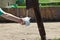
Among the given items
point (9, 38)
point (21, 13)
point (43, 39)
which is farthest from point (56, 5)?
point (43, 39)

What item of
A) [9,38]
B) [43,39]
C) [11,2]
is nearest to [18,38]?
[9,38]

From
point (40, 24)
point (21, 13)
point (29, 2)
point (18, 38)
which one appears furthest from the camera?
point (21, 13)

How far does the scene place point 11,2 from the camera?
3420 mm

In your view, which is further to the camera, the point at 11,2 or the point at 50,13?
the point at 50,13

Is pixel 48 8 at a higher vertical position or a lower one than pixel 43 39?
lower

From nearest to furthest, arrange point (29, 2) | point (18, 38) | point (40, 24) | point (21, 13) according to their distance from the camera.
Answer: point (29, 2)
point (40, 24)
point (18, 38)
point (21, 13)

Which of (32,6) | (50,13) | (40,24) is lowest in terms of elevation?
(50,13)

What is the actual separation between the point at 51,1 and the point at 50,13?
71cm

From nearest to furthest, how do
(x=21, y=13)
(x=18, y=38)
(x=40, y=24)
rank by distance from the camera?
1. (x=40, y=24)
2. (x=18, y=38)
3. (x=21, y=13)

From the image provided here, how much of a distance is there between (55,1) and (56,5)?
0.36 meters

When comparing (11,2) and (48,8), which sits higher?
(11,2)

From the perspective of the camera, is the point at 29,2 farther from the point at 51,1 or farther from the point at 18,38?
the point at 51,1

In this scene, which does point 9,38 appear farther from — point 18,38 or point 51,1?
point 51,1

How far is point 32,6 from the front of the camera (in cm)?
340
